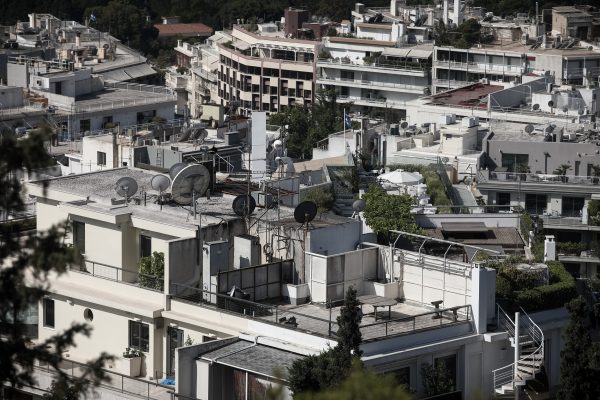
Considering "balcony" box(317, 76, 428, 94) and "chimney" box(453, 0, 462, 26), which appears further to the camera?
"chimney" box(453, 0, 462, 26)

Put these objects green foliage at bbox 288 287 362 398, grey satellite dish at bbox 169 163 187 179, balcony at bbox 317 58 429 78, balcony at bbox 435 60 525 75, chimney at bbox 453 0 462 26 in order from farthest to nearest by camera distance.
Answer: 1. chimney at bbox 453 0 462 26
2. balcony at bbox 317 58 429 78
3. balcony at bbox 435 60 525 75
4. grey satellite dish at bbox 169 163 187 179
5. green foliage at bbox 288 287 362 398

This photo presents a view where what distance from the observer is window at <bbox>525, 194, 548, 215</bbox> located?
43.7m

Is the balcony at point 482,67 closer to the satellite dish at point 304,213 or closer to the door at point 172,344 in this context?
the satellite dish at point 304,213

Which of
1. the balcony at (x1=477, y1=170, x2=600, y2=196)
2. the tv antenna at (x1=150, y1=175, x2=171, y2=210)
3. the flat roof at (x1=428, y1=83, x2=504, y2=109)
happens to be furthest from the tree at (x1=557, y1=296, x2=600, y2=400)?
the flat roof at (x1=428, y1=83, x2=504, y2=109)

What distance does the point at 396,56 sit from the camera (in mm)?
80500

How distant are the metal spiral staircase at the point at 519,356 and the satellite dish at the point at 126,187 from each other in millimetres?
6369

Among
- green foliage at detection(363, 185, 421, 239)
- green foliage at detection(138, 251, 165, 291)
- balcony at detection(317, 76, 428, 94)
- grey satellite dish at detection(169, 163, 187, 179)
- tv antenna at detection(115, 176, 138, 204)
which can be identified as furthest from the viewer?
balcony at detection(317, 76, 428, 94)

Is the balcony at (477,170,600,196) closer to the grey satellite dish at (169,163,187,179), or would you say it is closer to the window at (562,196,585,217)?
the window at (562,196,585,217)

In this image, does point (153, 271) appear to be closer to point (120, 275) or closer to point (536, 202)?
point (120, 275)

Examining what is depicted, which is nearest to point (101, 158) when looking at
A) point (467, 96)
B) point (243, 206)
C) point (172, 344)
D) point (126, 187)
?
point (126, 187)

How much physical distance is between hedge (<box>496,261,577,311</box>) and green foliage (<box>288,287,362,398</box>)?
3.70m

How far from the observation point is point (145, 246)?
28219 mm

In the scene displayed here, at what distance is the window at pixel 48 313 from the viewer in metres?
28.2

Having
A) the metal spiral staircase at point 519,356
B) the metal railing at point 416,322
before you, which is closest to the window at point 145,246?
the metal railing at point 416,322
